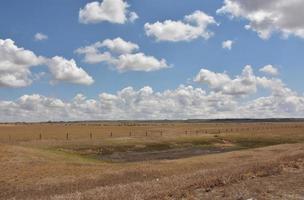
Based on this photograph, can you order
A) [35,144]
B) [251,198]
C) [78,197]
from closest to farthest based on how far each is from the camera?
[251,198]
[78,197]
[35,144]

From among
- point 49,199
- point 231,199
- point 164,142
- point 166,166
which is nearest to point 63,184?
point 49,199

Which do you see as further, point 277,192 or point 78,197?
point 78,197

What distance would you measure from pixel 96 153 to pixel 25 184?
1223 inches

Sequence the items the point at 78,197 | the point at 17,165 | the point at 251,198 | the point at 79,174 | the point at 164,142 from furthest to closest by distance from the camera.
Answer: the point at 164,142 → the point at 17,165 → the point at 79,174 → the point at 78,197 → the point at 251,198

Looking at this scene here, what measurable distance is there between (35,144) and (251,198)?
5327 cm

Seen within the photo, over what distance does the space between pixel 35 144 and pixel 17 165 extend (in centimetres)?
2949

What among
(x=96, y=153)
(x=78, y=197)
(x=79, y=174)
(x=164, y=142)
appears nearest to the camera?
(x=78, y=197)

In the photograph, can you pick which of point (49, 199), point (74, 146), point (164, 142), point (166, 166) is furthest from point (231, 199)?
point (164, 142)

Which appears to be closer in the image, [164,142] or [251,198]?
[251,198]

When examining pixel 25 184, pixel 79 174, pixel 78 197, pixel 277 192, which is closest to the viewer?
pixel 277 192

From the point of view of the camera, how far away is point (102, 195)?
20531 millimetres

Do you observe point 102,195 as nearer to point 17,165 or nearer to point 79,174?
point 79,174

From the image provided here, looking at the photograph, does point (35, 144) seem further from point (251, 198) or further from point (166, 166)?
point (251, 198)

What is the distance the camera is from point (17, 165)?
3528cm
